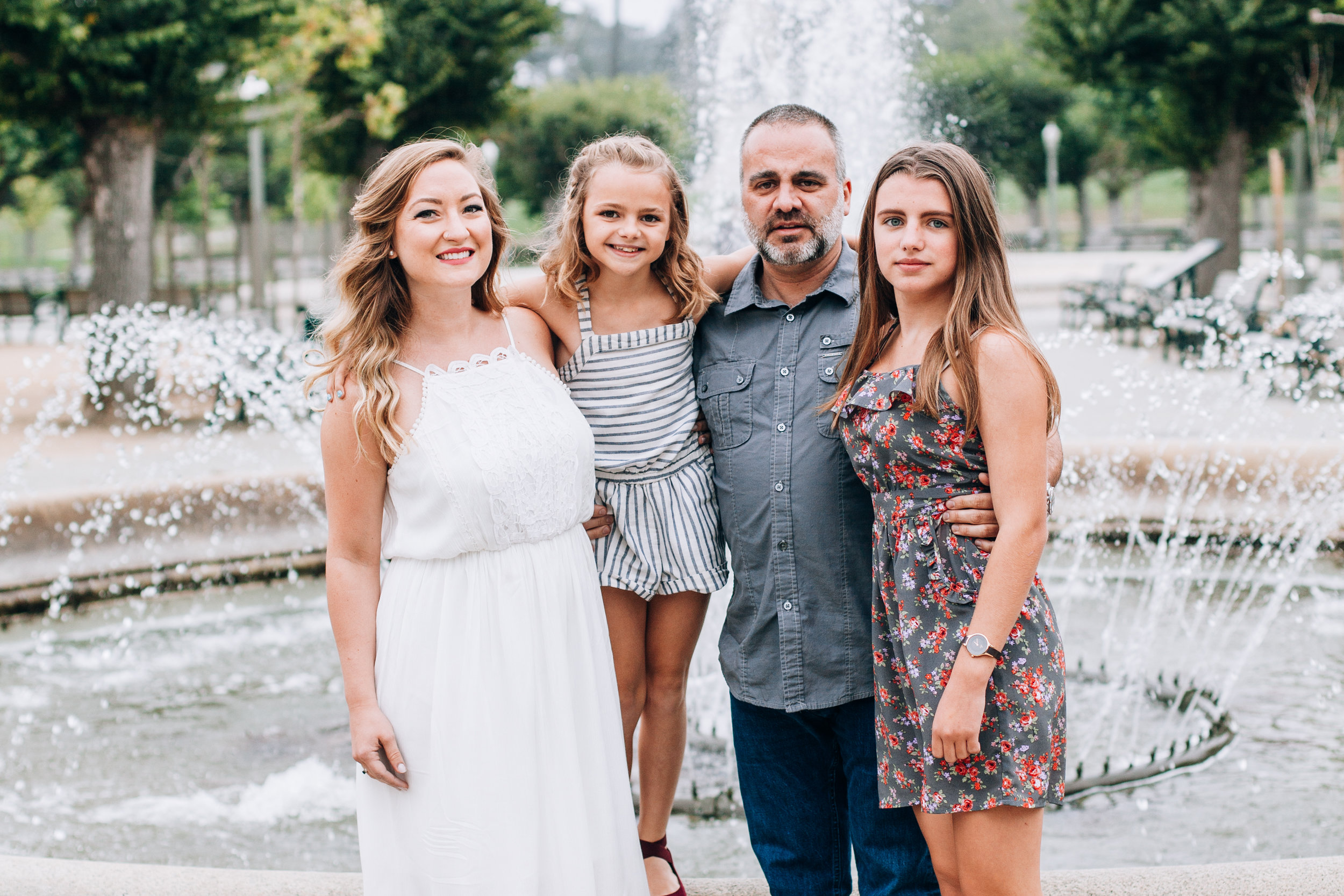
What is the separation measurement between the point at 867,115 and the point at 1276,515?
469cm

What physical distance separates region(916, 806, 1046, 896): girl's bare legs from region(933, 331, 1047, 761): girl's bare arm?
140 mm

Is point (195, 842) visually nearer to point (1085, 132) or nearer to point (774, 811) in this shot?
point (774, 811)

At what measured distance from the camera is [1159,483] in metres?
6.95

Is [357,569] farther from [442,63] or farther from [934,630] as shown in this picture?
[442,63]

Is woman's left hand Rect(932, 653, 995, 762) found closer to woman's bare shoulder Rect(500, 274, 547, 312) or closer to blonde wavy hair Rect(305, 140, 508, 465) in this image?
blonde wavy hair Rect(305, 140, 508, 465)

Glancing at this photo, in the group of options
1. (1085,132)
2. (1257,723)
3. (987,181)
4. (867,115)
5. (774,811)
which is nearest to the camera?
(987,181)

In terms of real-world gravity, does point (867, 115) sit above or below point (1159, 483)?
above

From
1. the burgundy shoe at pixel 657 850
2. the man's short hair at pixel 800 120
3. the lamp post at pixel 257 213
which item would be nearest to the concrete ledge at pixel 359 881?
the burgundy shoe at pixel 657 850

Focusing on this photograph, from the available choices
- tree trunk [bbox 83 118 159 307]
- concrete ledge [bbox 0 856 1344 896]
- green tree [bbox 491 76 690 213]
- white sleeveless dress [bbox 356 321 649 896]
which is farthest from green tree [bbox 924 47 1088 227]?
white sleeveless dress [bbox 356 321 649 896]

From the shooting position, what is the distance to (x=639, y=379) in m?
2.57

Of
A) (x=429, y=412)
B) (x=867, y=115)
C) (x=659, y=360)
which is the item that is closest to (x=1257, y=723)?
(x=659, y=360)

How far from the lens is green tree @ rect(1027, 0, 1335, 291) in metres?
16.6

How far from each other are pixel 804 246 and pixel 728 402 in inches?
14.0

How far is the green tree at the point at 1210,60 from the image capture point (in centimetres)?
1659
